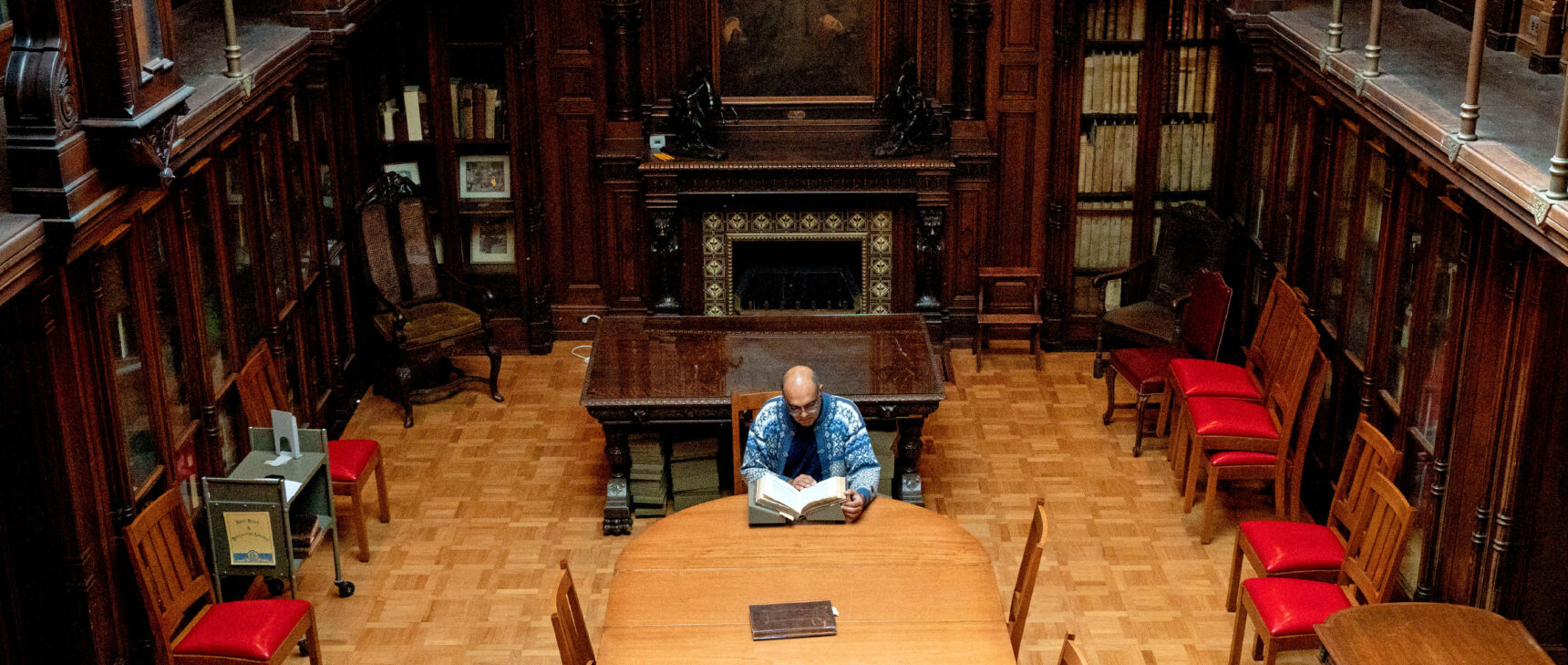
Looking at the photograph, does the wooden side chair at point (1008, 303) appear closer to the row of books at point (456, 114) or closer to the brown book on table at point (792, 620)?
the row of books at point (456, 114)

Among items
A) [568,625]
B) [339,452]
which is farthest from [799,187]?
[568,625]

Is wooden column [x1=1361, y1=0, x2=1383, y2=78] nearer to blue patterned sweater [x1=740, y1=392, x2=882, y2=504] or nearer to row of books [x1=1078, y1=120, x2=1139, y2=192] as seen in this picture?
blue patterned sweater [x1=740, y1=392, x2=882, y2=504]

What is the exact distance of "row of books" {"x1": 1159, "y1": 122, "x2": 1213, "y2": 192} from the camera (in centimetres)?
977

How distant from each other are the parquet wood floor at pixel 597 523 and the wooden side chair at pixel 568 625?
136 cm

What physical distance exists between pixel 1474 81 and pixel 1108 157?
15.7 ft

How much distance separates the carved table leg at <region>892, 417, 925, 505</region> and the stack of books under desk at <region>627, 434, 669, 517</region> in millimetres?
1216

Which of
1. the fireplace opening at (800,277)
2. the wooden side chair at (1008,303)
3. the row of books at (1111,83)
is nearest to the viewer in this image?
the row of books at (1111,83)

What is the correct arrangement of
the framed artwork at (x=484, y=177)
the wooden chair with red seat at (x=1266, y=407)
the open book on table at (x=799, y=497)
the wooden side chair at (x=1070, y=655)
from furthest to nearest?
the framed artwork at (x=484, y=177) < the wooden chair with red seat at (x=1266, y=407) < the open book on table at (x=799, y=497) < the wooden side chair at (x=1070, y=655)

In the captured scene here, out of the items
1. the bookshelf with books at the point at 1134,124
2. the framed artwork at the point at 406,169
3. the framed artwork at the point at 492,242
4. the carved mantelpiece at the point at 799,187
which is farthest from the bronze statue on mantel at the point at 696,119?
the bookshelf with books at the point at 1134,124

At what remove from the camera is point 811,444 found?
6512 millimetres

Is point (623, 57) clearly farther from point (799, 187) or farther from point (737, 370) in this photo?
point (737, 370)

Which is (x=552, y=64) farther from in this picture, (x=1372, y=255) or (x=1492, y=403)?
(x=1492, y=403)

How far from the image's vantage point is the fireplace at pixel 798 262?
990 centimetres

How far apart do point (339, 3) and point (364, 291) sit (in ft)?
7.61
